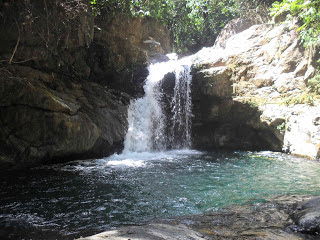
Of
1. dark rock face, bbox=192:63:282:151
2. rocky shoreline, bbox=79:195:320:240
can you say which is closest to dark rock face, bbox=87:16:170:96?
dark rock face, bbox=192:63:282:151

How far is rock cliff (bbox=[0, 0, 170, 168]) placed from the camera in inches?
291

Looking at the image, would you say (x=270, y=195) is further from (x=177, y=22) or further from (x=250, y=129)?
(x=177, y=22)

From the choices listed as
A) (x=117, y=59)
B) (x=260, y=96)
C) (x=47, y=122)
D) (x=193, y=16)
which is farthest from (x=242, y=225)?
(x=193, y=16)

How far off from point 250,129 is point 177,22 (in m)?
12.3

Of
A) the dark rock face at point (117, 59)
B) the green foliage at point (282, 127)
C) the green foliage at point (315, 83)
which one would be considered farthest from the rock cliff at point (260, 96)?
the dark rock face at point (117, 59)

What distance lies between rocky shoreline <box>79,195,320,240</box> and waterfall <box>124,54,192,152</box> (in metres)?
8.55

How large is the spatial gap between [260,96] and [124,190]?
8589mm

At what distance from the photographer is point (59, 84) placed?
931cm

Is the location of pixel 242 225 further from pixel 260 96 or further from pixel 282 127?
pixel 260 96

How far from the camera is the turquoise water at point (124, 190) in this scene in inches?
155

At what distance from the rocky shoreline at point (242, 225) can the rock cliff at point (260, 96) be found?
20.0 feet

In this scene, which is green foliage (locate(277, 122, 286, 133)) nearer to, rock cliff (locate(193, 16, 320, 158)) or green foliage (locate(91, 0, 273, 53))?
rock cliff (locate(193, 16, 320, 158))

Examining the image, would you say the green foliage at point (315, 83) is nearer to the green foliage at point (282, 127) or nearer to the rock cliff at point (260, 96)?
the rock cliff at point (260, 96)

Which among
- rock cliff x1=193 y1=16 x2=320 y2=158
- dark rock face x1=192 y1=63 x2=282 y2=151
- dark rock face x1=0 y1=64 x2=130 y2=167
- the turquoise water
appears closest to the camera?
the turquoise water
